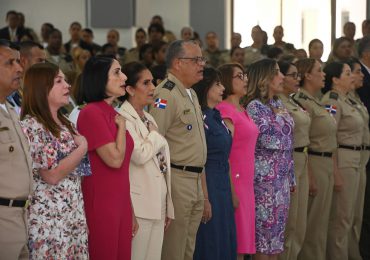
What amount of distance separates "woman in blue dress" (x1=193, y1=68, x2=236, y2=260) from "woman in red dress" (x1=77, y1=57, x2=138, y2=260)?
0.99m

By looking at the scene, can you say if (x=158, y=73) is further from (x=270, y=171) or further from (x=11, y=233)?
(x=11, y=233)

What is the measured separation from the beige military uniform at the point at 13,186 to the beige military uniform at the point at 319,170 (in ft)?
10.3

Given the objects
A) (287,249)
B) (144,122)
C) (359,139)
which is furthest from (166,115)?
(359,139)

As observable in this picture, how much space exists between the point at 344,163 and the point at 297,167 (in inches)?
26.0

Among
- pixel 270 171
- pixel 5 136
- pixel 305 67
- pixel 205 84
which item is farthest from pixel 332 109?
pixel 5 136

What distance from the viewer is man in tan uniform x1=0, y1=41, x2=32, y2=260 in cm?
355

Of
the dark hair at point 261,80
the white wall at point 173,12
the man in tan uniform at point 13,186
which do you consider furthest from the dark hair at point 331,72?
the white wall at point 173,12

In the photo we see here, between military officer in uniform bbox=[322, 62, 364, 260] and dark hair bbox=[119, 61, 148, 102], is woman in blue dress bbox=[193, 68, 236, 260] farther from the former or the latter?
military officer in uniform bbox=[322, 62, 364, 260]

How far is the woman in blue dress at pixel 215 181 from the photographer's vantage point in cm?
519

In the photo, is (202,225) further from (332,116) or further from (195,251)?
(332,116)

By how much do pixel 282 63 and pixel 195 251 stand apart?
5.51 ft

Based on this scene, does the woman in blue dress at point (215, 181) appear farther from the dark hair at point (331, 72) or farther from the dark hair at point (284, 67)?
the dark hair at point (331, 72)

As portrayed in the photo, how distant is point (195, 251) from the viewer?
5242 millimetres

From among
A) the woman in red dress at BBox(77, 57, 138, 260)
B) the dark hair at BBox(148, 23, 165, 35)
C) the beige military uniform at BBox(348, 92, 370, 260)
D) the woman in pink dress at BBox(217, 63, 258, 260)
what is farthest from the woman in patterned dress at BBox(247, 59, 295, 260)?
the dark hair at BBox(148, 23, 165, 35)
